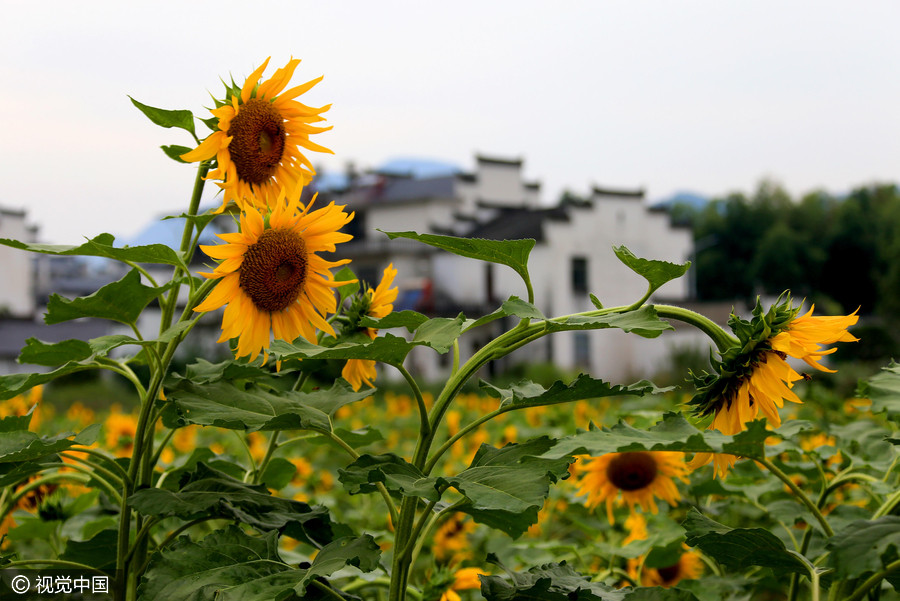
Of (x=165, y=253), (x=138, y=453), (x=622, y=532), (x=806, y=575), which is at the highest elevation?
(x=165, y=253)

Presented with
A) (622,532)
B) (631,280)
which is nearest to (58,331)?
(631,280)

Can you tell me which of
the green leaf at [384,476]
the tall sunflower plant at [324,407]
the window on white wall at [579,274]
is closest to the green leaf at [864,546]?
the tall sunflower plant at [324,407]

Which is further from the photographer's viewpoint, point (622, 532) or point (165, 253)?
point (622, 532)

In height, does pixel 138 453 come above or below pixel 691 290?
above

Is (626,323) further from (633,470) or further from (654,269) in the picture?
Result: (633,470)

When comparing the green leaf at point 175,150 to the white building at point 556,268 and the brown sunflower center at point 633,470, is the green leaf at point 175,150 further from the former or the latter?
the white building at point 556,268

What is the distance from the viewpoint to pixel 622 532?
6.81 feet

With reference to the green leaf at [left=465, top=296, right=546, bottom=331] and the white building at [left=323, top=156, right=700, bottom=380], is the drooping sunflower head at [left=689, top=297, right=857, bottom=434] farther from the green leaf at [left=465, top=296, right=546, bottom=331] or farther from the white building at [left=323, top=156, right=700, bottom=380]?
the white building at [left=323, top=156, right=700, bottom=380]

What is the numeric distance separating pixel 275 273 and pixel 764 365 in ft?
1.73

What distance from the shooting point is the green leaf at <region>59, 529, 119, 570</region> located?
108 centimetres

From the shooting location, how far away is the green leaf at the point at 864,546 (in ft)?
2.19

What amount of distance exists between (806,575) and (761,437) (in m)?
0.23

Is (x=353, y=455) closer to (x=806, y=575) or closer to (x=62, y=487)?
(x=806, y=575)
